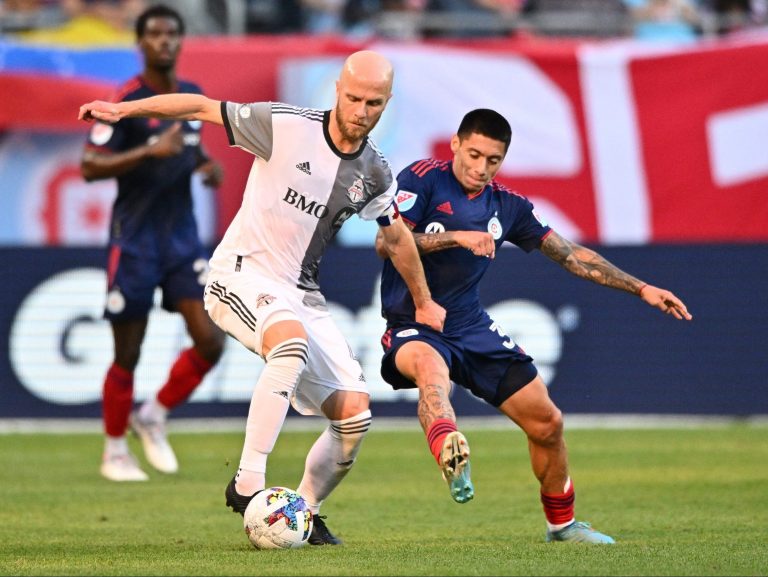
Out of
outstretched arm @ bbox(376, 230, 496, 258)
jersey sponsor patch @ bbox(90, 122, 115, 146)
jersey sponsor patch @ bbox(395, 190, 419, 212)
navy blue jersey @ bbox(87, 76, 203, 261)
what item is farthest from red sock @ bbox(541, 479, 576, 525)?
jersey sponsor patch @ bbox(90, 122, 115, 146)

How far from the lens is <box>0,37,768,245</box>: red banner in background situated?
15.8 m

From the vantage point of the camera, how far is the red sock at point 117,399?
10.2 meters

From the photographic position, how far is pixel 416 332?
7.19m

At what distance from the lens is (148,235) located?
10.2 meters

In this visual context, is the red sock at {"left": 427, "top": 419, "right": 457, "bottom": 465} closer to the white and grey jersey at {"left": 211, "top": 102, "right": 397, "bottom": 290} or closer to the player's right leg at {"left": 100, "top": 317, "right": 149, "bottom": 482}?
the white and grey jersey at {"left": 211, "top": 102, "right": 397, "bottom": 290}

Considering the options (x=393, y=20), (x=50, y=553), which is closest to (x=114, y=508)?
(x=50, y=553)

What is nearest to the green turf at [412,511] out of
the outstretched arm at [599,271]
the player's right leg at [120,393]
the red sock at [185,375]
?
the player's right leg at [120,393]

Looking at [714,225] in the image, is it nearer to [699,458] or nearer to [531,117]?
[531,117]

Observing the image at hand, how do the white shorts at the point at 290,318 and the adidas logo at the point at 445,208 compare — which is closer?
the white shorts at the point at 290,318

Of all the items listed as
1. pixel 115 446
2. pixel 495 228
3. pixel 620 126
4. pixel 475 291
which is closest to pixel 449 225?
pixel 495 228

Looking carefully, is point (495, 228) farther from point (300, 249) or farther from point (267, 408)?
point (267, 408)

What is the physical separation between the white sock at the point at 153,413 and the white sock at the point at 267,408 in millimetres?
4193

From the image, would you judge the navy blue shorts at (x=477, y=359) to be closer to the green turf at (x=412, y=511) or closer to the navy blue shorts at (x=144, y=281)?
the green turf at (x=412, y=511)

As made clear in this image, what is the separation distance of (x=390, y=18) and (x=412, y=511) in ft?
29.6
